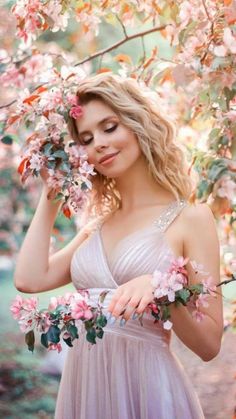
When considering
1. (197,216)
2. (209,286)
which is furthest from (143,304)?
(197,216)

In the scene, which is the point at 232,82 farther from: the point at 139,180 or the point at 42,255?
the point at 42,255

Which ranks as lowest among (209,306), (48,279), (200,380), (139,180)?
(200,380)

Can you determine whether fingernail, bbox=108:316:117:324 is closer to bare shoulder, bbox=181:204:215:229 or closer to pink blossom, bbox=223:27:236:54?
bare shoulder, bbox=181:204:215:229

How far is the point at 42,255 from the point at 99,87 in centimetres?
47

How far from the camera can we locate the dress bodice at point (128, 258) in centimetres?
197

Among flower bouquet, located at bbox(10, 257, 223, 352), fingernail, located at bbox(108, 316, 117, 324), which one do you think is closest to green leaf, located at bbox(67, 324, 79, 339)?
flower bouquet, located at bbox(10, 257, 223, 352)

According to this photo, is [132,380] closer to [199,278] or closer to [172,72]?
[199,278]

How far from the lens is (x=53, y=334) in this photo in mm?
1723

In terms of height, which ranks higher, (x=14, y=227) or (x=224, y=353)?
(x=14, y=227)

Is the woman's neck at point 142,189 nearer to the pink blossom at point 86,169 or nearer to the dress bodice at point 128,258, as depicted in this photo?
the dress bodice at point 128,258

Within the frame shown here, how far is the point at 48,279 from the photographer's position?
2.16 metres

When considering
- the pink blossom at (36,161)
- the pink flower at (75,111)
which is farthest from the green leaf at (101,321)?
the pink flower at (75,111)

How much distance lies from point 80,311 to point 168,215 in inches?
17.6

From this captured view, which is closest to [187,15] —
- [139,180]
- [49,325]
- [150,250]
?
[139,180]
